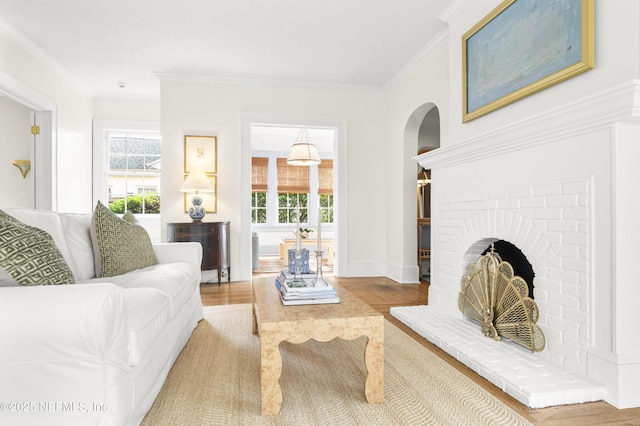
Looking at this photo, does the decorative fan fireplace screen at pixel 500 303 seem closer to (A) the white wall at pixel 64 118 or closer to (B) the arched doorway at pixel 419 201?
(B) the arched doorway at pixel 419 201

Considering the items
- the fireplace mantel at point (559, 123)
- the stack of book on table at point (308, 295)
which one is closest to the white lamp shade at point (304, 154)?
the fireplace mantel at point (559, 123)

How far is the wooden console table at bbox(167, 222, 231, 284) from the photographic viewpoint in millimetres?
4211

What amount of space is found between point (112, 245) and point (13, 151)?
3.70 metres

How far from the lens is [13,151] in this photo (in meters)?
4.64

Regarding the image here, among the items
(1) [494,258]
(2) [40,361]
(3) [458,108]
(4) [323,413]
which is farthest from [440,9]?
(2) [40,361]

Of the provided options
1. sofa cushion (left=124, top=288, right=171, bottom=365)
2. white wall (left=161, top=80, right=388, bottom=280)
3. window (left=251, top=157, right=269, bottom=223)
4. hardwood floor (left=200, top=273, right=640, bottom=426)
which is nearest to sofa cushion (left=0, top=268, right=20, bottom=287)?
sofa cushion (left=124, top=288, right=171, bottom=365)

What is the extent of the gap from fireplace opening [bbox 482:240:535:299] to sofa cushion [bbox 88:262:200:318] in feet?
6.80

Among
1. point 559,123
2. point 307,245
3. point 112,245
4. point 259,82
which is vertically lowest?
point 307,245

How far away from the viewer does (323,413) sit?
1.56 m

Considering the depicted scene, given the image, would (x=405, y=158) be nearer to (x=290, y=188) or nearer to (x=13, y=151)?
(x=290, y=188)

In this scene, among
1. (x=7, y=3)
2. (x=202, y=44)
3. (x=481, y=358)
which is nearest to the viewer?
(x=481, y=358)

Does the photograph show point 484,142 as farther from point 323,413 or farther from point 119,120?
point 119,120

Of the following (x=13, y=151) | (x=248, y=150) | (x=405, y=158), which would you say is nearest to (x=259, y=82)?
(x=248, y=150)

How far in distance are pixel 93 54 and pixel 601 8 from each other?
14.7ft
